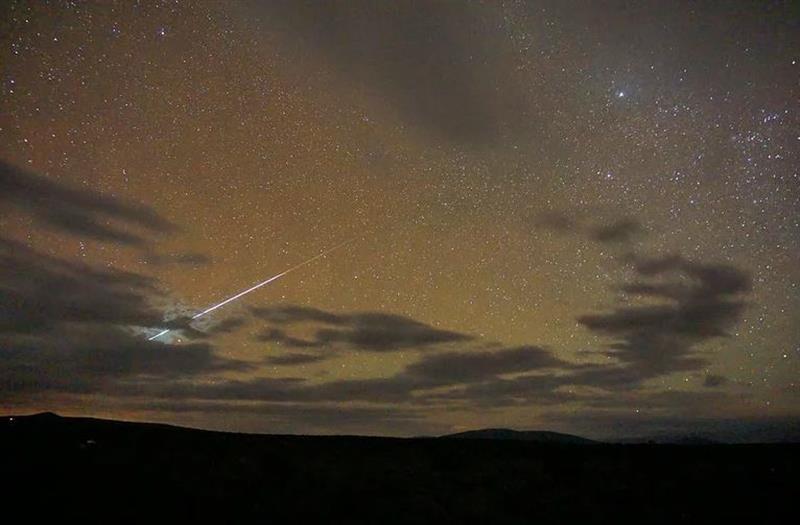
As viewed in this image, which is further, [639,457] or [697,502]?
[639,457]

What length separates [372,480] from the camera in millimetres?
19078

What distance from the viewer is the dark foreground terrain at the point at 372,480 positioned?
16.3m

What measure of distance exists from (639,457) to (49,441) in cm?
2288

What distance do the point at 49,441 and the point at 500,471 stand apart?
55.3 ft

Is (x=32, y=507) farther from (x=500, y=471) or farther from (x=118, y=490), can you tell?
(x=500, y=471)

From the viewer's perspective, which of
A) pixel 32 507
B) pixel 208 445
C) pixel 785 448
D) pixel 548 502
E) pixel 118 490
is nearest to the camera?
pixel 32 507

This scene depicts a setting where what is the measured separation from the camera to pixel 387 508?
1684 cm

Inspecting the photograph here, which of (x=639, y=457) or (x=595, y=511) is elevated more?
(x=639, y=457)

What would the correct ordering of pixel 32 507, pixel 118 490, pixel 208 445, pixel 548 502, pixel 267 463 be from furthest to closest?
pixel 208 445, pixel 267 463, pixel 548 502, pixel 118 490, pixel 32 507

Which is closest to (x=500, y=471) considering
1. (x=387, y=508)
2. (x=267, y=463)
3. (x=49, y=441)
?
(x=387, y=508)

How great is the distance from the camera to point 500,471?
20.5m

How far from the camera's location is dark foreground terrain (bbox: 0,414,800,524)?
53.5 ft

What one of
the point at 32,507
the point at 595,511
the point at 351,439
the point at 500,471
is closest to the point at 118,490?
the point at 32,507

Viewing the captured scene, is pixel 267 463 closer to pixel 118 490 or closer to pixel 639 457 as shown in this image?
pixel 118 490
